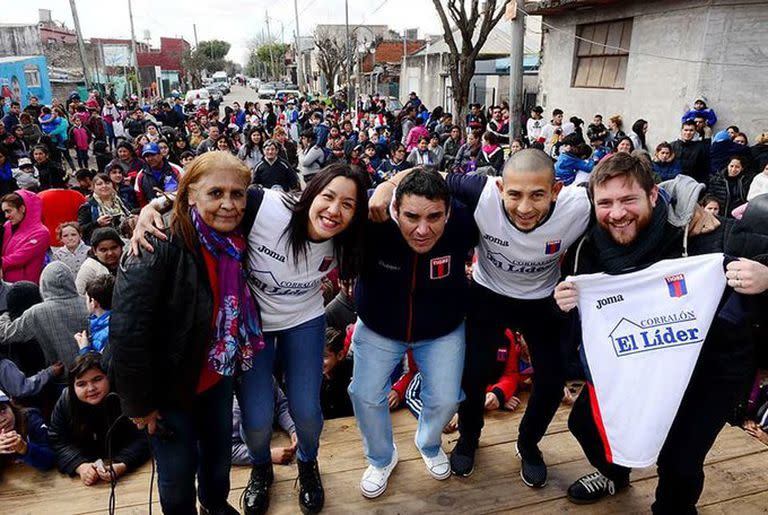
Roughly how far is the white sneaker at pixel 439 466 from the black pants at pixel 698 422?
3.35 ft

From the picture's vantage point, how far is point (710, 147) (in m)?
8.61

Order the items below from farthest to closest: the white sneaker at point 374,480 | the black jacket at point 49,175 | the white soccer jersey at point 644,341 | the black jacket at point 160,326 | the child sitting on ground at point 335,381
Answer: the black jacket at point 49,175 → the child sitting on ground at point 335,381 → the white sneaker at point 374,480 → the white soccer jersey at point 644,341 → the black jacket at point 160,326

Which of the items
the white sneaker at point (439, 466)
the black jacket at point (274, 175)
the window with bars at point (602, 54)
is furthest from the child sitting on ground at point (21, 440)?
the window with bars at point (602, 54)

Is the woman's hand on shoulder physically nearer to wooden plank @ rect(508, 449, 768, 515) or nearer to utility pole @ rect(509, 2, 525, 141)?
wooden plank @ rect(508, 449, 768, 515)

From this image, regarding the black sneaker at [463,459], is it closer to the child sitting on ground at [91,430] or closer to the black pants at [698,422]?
the black pants at [698,422]

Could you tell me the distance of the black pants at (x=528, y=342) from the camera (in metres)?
2.71

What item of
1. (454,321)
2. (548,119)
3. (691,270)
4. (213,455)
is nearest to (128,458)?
(213,455)

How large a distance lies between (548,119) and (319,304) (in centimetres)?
1371

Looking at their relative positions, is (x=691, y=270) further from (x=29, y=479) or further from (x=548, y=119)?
(x=548, y=119)

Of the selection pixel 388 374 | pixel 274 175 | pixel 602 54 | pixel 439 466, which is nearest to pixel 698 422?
pixel 439 466

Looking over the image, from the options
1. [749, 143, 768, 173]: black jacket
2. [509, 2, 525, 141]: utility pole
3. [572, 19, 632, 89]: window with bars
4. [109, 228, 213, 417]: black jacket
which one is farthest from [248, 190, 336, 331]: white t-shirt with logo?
[572, 19, 632, 89]: window with bars

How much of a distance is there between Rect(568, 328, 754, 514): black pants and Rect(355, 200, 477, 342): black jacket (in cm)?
110

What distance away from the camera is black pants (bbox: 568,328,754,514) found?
7.20 ft

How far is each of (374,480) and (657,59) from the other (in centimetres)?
1105
